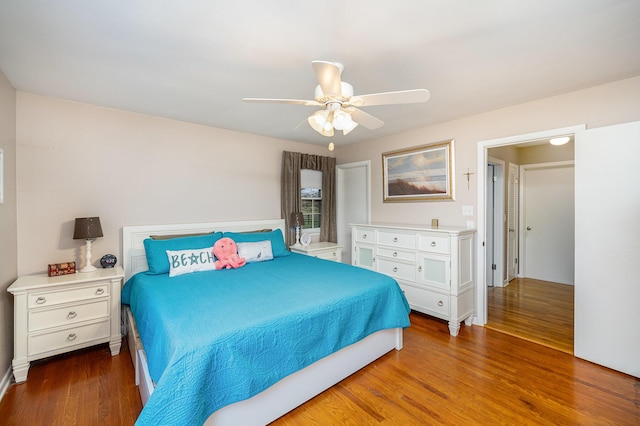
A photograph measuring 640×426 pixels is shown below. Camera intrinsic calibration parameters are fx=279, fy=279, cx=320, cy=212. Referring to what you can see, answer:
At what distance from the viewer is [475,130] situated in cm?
322

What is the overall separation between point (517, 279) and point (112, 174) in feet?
20.5

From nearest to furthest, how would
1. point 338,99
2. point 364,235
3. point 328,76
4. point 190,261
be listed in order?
point 328,76 → point 338,99 → point 190,261 → point 364,235

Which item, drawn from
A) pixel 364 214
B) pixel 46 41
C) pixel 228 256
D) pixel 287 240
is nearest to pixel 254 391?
pixel 228 256

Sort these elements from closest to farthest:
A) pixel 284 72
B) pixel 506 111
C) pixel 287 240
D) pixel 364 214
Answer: pixel 284 72 → pixel 506 111 → pixel 287 240 → pixel 364 214

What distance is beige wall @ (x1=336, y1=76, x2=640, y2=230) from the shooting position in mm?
2385

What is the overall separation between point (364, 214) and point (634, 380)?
3267 millimetres

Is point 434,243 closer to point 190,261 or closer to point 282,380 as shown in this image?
point 282,380

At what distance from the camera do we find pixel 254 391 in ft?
5.15

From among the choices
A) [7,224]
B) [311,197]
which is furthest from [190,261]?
[311,197]

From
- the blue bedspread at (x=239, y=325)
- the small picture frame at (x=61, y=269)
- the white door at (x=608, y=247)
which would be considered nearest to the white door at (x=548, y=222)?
the white door at (x=608, y=247)

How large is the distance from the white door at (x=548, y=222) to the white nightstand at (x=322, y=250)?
348cm

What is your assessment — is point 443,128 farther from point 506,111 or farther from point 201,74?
point 201,74

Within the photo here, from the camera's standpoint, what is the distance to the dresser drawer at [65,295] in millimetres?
2219

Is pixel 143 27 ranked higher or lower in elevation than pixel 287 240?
higher
